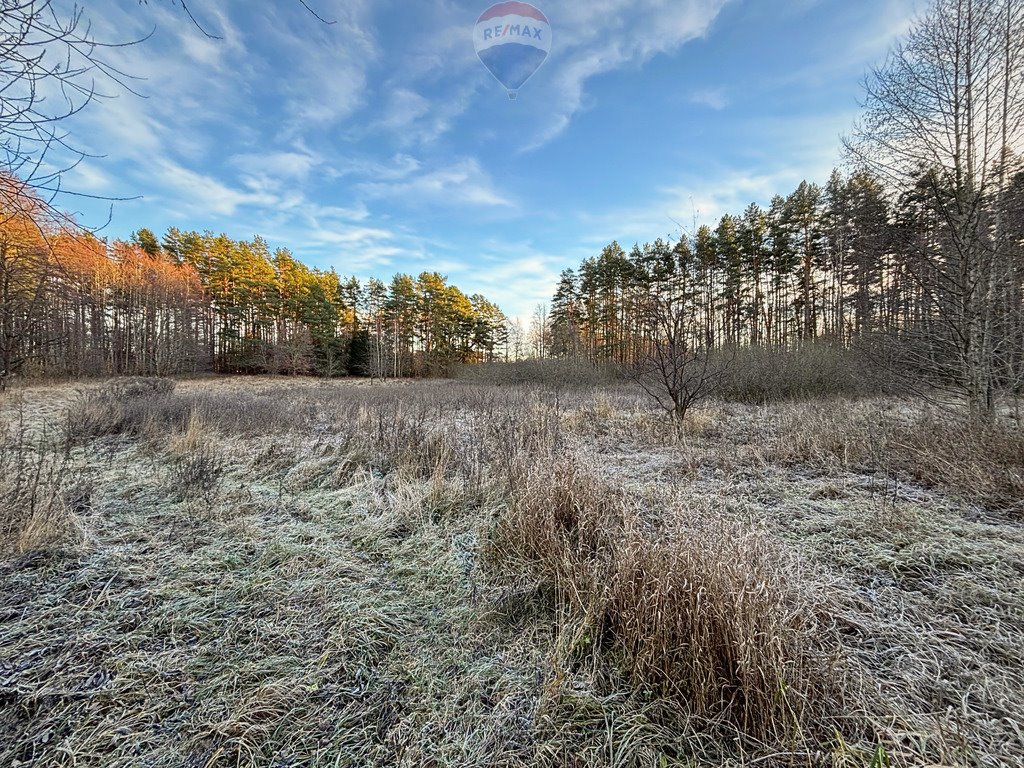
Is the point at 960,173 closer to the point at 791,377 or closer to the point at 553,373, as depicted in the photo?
the point at 791,377

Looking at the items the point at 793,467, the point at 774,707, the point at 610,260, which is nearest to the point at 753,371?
the point at 793,467

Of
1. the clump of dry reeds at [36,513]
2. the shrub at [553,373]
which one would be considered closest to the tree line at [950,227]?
the clump of dry reeds at [36,513]

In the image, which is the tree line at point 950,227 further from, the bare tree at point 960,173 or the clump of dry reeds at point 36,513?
the clump of dry reeds at point 36,513

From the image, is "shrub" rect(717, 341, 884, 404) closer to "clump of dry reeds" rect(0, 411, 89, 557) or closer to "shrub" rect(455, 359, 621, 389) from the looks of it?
"shrub" rect(455, 359, 621, 389)

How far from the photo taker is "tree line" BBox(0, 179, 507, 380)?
1855 cm

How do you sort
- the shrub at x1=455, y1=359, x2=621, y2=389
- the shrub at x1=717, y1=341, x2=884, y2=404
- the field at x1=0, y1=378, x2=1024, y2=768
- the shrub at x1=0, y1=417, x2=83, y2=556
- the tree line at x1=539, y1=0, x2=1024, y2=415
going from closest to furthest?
the field at x1=0, y1=378, x2=1024, y2=768 → the shrub at x1=0, y1=417, x2=83, y2=556 → the tree line at x1=539, y1=0, x2=1024, y2=415 → the shrub at x1=717, y1=341, x2=884, y2=404 → the shrub at x1=455, y1=359, x2=621, y2=389

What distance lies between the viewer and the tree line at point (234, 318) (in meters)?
18.5

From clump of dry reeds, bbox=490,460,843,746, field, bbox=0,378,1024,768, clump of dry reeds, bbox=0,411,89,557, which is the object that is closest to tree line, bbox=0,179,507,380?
clump of dry reeds, bbox=0,411,89,557

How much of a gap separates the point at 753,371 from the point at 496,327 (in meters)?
31.4

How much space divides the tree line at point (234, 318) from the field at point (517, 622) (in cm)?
940

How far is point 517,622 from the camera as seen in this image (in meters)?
1.83

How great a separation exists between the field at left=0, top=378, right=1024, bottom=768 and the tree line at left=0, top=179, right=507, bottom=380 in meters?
9.40

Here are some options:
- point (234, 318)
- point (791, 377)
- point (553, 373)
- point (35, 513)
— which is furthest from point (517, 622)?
point (234, 318)

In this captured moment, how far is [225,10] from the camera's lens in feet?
6.68
